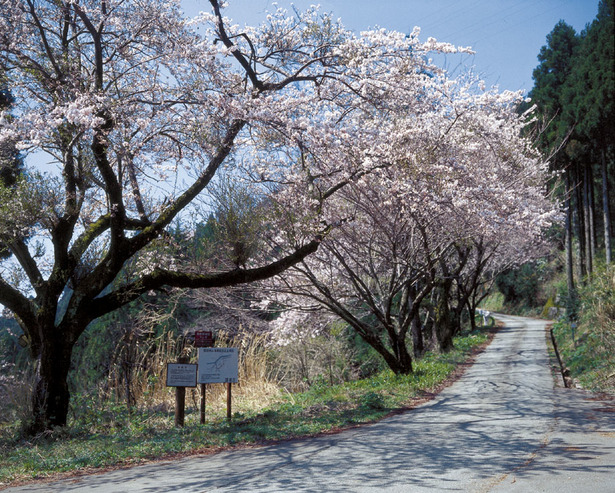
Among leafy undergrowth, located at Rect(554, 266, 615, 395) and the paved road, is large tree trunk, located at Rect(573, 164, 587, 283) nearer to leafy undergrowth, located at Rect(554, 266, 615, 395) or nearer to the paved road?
leafy undergrowth, located at Rect(554, 266, 615, 395)

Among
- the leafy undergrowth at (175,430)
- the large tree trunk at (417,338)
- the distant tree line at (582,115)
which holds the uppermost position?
the distant tree line at (582,115)

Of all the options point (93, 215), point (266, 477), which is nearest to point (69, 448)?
point (266, 477)

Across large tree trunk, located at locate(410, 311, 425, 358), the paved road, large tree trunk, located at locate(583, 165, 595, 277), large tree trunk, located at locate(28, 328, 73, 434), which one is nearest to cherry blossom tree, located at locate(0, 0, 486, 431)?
large tree trunk, located at locate(28, 328, 73, 434)

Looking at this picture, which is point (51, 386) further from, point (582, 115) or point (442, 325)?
point (582, 115)

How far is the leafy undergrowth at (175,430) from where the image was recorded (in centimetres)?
660

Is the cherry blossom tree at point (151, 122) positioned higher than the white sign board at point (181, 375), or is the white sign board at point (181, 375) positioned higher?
the cherry blossom tree at point (151, 122)

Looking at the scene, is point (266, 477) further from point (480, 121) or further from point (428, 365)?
point (428, 365)

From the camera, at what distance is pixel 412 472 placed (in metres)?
5.45

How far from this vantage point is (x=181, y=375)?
29.5ft

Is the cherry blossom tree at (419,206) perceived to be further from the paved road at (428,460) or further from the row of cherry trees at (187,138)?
the paved road at (428,460)

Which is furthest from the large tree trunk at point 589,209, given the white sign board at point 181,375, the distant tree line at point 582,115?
the white sign board at point 181,375

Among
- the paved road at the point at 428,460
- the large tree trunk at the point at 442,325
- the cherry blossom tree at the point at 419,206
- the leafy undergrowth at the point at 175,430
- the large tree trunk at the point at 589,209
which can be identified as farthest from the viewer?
the large tree trunk at the point at 589,209

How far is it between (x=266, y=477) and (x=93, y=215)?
8.58m

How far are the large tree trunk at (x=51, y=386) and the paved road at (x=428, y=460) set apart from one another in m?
3.48
